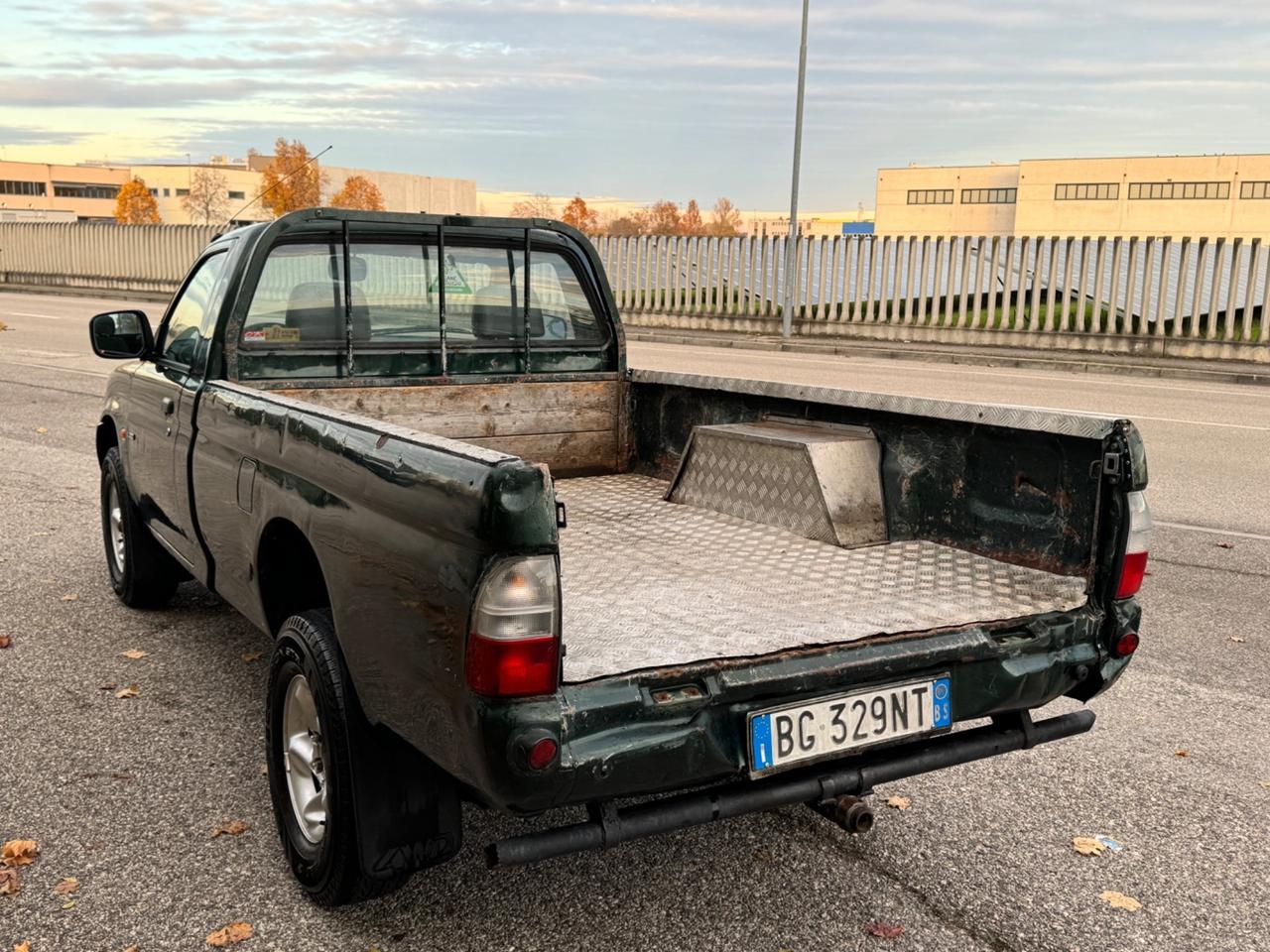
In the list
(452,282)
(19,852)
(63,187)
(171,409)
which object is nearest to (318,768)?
(19,852)

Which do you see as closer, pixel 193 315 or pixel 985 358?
pixel 193 315

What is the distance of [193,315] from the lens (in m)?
4.75

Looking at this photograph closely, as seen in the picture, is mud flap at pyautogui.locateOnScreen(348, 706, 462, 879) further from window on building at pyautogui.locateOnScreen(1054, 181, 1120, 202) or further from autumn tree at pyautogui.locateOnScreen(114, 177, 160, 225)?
autumn tree at pyautogui.locateOnScreen(114, 177, 160, 225)

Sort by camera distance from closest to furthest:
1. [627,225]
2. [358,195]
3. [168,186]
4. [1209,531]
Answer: [1209,531], [358,195], [627,225], [168,186]

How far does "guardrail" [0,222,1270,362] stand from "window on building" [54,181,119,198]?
441 feet

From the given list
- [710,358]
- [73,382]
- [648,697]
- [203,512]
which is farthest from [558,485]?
[710,358]

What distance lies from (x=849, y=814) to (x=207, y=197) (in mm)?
120779

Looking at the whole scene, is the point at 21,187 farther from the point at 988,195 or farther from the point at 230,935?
the point at 230,935

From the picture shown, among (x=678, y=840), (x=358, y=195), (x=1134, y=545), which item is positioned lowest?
(x=678, y=840)

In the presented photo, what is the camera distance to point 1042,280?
21656 mm

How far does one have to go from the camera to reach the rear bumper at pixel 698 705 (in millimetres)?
2396

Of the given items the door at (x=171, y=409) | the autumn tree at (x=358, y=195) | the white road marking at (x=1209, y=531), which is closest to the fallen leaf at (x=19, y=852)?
the door at (x=171, y=409)

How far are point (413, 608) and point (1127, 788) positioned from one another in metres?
2.68

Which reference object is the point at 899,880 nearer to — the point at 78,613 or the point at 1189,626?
the point at 1189,626
